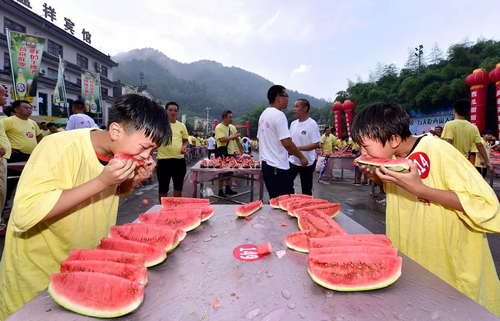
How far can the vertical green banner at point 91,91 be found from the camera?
21045mm

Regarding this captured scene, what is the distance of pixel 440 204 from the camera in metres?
1.63

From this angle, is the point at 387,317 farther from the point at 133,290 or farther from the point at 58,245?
the point at 58,245

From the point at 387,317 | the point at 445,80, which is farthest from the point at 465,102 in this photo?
the point at 445,80

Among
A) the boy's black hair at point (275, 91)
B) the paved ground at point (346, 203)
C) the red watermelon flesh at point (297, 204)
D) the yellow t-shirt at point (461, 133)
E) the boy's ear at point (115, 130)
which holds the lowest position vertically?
the paved ground at point (346, 203)

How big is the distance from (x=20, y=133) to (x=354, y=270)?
765 cm

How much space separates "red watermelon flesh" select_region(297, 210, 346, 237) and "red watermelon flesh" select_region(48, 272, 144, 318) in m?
1.08

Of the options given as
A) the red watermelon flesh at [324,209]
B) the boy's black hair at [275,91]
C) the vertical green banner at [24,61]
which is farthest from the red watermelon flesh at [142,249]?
the vertical green banner at [24,61]

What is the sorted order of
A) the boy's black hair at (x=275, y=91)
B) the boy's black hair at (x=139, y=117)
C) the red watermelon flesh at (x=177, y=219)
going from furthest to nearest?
the boy's black hair at (x=275, y=91)
the red watermelon flesh at (x=177, y=219)
the boy's black hair at (x=139, y=117)

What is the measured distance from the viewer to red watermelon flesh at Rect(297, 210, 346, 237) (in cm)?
166

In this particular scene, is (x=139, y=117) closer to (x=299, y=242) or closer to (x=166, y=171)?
(x=299, y=242)

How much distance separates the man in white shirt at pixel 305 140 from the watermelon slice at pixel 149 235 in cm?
366

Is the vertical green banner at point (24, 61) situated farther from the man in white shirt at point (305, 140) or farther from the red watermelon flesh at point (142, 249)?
the red watermelon flesh at point (142, 249)

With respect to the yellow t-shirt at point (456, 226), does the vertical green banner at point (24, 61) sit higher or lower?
higher

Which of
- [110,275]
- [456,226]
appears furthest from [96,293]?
[456,226]
